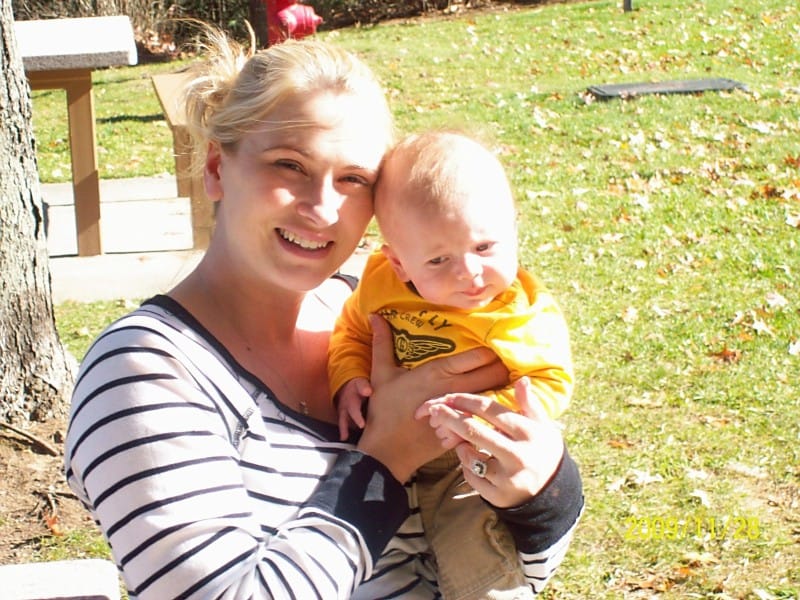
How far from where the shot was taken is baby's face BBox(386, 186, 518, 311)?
213 cm

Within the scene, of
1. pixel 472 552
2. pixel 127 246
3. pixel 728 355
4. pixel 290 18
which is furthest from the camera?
pixel 290 18

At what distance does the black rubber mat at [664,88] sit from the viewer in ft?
35.8

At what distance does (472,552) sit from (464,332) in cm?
41

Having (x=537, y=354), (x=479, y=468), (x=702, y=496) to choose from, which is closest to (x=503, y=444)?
(x=479, y=468)

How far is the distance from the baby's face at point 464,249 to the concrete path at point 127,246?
403cm

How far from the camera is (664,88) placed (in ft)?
36.0

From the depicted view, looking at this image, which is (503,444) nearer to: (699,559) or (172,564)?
(172,564)

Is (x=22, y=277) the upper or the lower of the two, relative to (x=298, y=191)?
lower

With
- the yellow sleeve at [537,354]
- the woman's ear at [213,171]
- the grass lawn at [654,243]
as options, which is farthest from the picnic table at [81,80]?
the yellow sleeve at [537,354]

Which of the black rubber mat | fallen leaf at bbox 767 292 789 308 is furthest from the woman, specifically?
the black rubber mat

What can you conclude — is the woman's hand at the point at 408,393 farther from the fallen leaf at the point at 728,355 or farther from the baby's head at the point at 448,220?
the fallen leaf at the point at 728,355

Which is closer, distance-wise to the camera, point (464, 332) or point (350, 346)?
point (464, 332)

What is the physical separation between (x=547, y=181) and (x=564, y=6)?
8871mm

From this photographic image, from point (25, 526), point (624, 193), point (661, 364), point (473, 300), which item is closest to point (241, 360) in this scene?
point (473, 300)
